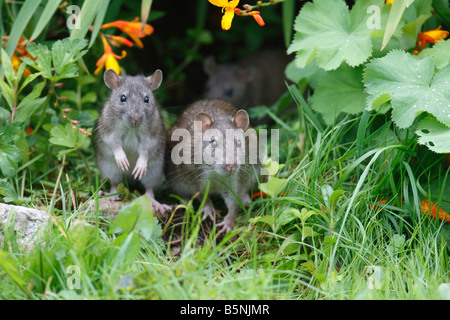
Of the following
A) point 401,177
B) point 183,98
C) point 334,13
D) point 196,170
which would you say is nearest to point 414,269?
point 401,177

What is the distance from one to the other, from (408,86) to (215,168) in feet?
4.68

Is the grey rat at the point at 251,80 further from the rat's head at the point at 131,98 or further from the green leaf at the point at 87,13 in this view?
the green leaf at the point at 87,13

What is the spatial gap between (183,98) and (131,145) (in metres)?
3.47

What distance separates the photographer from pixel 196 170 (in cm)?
423

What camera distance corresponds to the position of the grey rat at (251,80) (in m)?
7.80

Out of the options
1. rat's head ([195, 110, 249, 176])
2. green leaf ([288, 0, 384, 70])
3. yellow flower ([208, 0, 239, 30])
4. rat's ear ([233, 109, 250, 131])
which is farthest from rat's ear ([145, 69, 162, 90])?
green leaf ([288, 0, 384, 70])

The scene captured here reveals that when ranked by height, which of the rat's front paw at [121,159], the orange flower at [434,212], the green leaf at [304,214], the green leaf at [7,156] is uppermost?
the green leaf at [7,156]

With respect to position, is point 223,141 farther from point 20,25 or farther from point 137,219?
point 20,25

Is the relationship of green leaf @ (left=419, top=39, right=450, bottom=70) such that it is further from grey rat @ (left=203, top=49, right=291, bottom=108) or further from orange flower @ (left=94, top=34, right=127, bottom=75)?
grey rat @ (left=203, top=49, right=291, bottom=108)

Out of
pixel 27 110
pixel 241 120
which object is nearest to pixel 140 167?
pixel 241 120

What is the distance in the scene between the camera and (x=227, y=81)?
7918 millimetres

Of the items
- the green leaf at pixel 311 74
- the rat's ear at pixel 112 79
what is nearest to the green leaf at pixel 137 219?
the rat's ear at pixel 112 79

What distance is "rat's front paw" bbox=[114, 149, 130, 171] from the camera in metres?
4.18

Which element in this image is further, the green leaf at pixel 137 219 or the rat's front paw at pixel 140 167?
the rat's front paw at pixel 140 167
